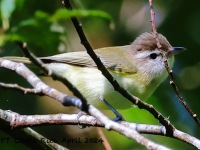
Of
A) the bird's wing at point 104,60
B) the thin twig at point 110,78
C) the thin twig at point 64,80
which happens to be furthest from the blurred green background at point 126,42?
the thin twig at point 64,80

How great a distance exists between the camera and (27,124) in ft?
9.39

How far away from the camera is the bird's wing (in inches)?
147

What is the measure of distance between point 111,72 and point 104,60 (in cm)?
25

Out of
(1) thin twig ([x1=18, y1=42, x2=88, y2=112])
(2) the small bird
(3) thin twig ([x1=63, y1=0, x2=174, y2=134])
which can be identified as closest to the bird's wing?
(2) the small bird

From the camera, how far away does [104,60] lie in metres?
3.96

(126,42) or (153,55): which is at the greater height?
(126,42)

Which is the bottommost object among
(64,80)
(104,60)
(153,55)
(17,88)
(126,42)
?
(64,80)

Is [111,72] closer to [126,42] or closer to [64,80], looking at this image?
[126,42]

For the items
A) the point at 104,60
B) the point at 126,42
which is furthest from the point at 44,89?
the point at 126,42

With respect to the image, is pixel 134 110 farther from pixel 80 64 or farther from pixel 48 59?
pixel 48 59

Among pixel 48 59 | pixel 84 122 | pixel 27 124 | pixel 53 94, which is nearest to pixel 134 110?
pixel 48 59

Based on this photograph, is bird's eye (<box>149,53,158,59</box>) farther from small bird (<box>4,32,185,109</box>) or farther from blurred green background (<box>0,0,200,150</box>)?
blurred green background (<box>0,0,200,150</box>)

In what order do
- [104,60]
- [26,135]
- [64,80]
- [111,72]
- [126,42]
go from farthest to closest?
1. [126,42]
2. [104,60]
3. [111,72]
4. [26,135]
5. [64,80]

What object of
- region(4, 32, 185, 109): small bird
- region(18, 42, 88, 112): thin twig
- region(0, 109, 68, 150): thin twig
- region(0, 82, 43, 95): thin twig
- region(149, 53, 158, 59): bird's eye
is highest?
region(149, 53, 158, 59): bird's eye
